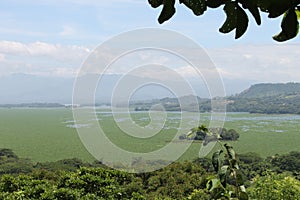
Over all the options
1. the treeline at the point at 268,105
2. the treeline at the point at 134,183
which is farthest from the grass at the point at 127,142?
the treeline at the point at 268,105

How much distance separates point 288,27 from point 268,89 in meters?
79.5

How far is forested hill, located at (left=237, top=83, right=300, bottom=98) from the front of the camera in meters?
73.1

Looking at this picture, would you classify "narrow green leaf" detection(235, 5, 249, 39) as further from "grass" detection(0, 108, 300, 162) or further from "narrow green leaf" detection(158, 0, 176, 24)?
"grass" detection(0, 108, 300, 162)

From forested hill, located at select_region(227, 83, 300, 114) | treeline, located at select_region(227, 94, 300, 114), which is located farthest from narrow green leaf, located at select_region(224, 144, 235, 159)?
treeline, located at select_region(227, 94, 300, 114)

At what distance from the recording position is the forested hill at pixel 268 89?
240 ft

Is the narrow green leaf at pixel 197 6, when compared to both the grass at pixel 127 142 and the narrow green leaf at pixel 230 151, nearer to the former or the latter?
the narrow green leaf at pixel 230 151

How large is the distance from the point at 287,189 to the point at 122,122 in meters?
5.66

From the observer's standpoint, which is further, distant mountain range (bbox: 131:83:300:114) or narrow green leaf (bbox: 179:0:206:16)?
distant mountain range (bbox: 131:83:300:114)

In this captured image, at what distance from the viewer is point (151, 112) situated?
4.09 m

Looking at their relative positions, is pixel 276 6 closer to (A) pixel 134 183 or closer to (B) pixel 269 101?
(A) pixel 134 183

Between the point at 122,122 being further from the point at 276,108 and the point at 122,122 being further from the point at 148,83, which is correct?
the point at 276,108

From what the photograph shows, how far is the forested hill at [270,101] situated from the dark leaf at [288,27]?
51.9 meters

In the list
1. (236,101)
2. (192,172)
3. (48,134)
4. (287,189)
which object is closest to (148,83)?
(287,189)

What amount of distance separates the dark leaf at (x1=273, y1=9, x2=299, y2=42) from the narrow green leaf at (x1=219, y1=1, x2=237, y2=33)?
0.04 metres
